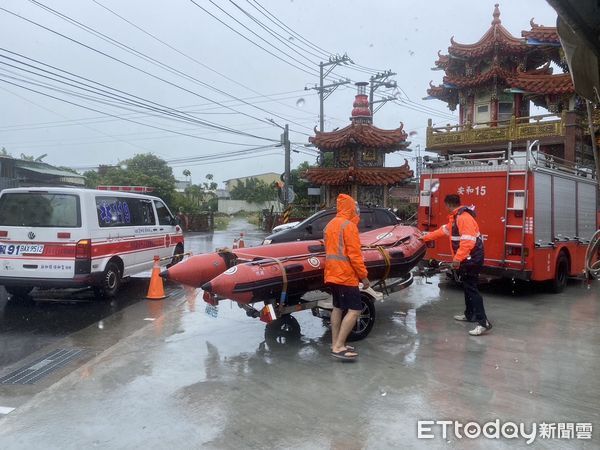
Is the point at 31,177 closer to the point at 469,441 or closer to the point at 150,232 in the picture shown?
the point at 150,232

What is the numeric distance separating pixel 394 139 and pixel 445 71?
4.29 meters

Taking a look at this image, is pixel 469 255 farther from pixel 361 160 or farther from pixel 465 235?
pixel 361 160

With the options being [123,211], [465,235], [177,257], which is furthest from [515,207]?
[177,257]

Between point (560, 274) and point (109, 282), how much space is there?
26.8ft

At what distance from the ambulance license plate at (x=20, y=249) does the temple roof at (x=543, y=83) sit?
18.2 m

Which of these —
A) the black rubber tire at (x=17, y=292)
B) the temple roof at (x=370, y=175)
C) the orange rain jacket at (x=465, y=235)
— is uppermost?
the temple roof at (x=370, y=175)

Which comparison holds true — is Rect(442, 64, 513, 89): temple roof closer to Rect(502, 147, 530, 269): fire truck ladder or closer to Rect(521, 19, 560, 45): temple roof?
Rect(521, 19, 560, 45): temple roof

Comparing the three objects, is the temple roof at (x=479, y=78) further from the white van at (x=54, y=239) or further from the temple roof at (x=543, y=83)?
the white van at (x=54, y=239)

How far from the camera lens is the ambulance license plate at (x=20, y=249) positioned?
7699mm

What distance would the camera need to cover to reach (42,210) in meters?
7.85

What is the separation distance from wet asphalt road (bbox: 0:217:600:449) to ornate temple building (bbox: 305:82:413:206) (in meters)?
16.5

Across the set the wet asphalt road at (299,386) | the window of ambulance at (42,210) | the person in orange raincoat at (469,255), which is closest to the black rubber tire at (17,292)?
the window of ambulance at (42,210)

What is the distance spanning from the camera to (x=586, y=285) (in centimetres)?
1034

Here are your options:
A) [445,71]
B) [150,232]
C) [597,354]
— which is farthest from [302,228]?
[445,71]
